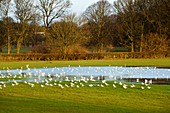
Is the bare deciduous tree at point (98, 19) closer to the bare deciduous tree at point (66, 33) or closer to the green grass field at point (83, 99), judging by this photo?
the bare deciduous tree at point (66, 33)

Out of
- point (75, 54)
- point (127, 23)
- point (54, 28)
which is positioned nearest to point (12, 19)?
point (54, 28)

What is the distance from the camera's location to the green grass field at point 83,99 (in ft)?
38.3

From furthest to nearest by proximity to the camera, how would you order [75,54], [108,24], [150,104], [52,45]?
[108,24] → [52,45] → [75,54] → [150,104]

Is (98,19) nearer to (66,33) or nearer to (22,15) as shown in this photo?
(66,33)

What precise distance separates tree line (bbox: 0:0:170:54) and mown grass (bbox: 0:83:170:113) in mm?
38106

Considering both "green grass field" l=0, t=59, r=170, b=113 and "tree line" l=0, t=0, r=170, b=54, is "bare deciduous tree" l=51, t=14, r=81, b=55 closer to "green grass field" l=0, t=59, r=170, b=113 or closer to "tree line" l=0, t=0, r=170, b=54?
"tree line" l=0, t=0, r=170, b=54

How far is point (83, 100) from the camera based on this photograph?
14.0 metres

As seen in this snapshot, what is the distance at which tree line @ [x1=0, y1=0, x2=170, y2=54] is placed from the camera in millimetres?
57719

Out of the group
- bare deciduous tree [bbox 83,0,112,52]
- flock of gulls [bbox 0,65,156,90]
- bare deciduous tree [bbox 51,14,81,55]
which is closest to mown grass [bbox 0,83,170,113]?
flock of gulls [bbox 0,65,156,90]

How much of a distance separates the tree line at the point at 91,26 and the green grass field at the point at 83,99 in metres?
38.0

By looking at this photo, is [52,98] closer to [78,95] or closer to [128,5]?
[78,95]

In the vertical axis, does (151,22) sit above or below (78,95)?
above

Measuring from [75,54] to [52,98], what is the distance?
3812cm

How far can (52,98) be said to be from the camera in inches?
571
